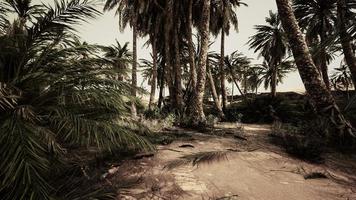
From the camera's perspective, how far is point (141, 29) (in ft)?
65.5

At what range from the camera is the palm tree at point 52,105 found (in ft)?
11.4

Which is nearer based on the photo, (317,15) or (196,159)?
(196,159)

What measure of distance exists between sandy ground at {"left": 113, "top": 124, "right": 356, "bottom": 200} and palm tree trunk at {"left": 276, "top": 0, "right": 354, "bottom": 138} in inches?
81.0

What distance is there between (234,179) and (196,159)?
0.90 m

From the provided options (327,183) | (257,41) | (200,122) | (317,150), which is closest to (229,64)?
(257,41)

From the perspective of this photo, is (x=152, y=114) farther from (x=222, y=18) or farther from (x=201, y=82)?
(x=222, y=18)

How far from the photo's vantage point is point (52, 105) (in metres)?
4.41

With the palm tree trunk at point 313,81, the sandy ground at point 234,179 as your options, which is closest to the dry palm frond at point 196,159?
the sandy ground at point 234,179

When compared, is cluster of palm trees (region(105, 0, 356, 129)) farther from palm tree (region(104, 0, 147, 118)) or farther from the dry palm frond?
the dry palm frond

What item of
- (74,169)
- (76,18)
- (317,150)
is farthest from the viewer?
(317,150)

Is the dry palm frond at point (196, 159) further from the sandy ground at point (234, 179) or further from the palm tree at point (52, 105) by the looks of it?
the palm tree at point (52, 105)

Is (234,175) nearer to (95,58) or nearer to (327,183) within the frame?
(327,183)

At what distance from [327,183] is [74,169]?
499 cm

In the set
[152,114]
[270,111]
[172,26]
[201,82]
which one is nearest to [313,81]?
[201,82]
